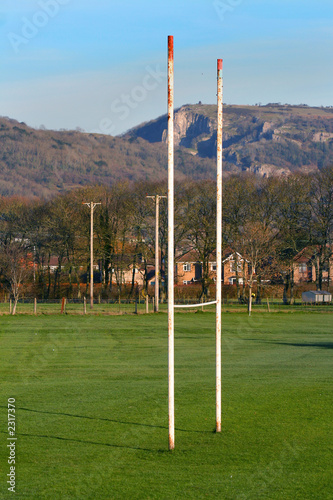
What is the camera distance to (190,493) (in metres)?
6.91

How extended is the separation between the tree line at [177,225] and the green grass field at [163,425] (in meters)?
Result: 43.2

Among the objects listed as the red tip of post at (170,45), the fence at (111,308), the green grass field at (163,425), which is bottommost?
the fence at (111,308)

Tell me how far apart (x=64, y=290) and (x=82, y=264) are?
6.72 m

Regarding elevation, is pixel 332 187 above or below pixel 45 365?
above

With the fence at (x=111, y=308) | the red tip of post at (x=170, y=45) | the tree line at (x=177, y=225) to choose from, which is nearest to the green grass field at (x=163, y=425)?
the red tip of post at (x=170, y=45)

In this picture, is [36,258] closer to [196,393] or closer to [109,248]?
[109,248]

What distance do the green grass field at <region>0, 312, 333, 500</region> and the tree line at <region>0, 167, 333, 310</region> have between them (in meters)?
43.2

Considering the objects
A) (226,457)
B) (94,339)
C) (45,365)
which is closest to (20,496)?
(226,457)

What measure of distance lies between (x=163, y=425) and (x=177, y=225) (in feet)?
181

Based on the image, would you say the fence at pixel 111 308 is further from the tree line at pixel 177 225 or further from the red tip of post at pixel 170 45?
the red tip of post at pixel 170 45

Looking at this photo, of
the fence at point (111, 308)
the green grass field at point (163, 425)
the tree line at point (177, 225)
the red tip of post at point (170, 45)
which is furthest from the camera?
the tree line at point (177, 225)

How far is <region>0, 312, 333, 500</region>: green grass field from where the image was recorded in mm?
7227

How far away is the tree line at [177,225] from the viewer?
6456cm

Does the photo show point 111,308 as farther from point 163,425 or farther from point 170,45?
point 170,45
